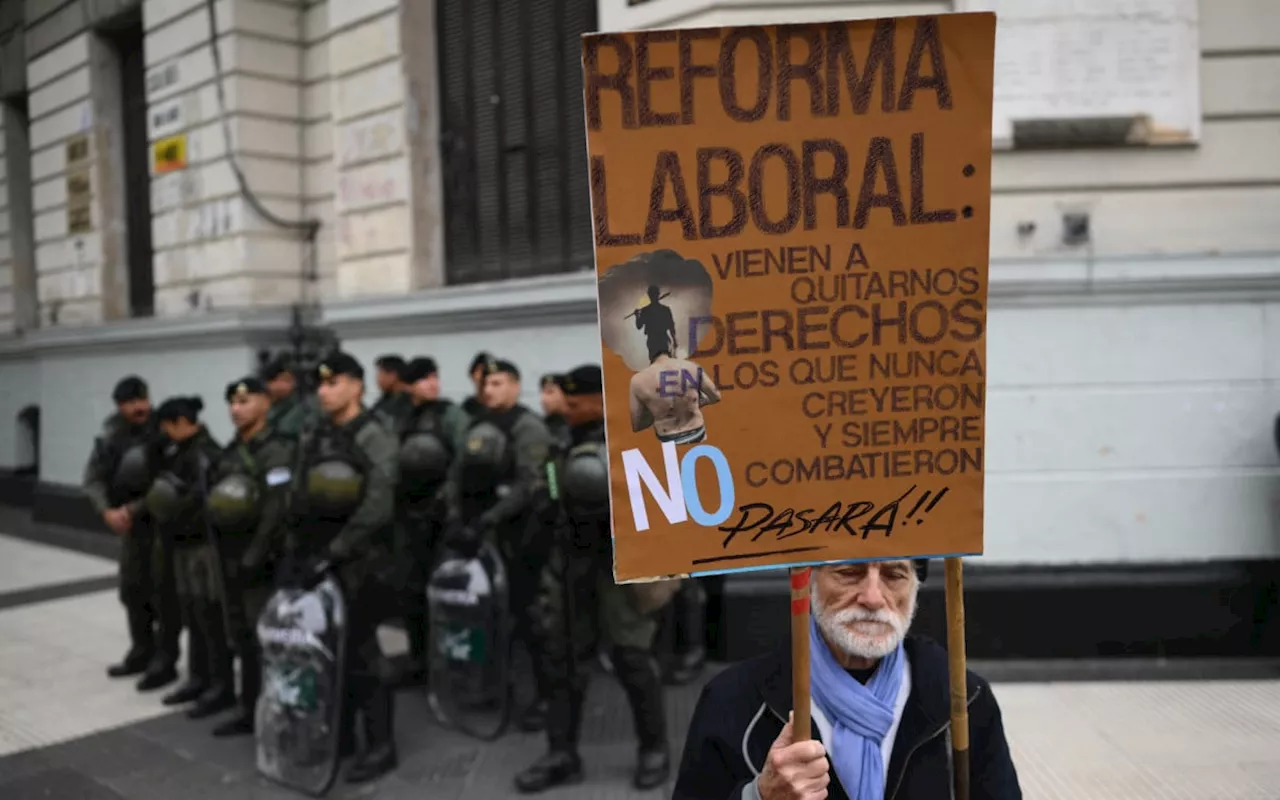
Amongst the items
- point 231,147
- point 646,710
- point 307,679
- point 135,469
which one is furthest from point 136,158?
point 646,710

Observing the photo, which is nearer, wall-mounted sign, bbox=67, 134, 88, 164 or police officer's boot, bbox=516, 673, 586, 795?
police officer's boot, bbox=516, 673, 586, 795

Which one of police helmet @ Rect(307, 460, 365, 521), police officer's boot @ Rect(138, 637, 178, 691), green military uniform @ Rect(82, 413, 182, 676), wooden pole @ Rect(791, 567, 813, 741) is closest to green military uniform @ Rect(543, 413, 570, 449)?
police helmet @ Rect(307, 460, 365, 521)

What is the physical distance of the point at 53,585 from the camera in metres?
9.28

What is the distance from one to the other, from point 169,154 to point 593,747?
30.4ft

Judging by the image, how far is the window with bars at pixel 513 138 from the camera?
27.6 ft

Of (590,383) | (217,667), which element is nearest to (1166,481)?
(590,383)

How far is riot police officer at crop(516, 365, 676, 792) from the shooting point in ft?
14.8

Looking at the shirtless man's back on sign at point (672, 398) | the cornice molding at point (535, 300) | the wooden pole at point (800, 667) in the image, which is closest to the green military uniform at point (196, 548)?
the cornice molding at point (535, 300)

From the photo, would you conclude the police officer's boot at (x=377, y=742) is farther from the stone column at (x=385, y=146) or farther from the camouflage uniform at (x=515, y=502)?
the stone column at (x=385, y=146)

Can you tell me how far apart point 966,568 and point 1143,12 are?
361 cm

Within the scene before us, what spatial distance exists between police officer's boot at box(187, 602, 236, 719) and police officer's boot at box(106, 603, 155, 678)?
115cm

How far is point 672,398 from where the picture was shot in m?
1.85

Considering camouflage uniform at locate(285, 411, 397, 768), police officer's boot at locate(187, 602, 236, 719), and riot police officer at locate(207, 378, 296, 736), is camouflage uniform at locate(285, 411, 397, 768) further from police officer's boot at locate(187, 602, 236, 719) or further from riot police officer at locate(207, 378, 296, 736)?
police officer's boot at locate(187, 602, 236, 719)

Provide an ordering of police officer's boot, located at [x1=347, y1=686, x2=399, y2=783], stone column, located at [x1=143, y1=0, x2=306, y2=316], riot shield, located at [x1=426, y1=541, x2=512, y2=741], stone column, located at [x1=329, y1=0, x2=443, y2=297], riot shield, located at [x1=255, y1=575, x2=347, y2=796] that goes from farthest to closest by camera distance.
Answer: stone column, located at [x1=143, y1=0, x2=306, y2=316]
stone column, located at [x1=329, y1=0, x2=443, y2=297]
riot shield, located at [x1=426, y1=541, x2=512, y2=741]
police officer's boot, located at [x1=347, y1=686, x2=399, y2=783]
riot shield, located at [x1=255, y1=575, x2=347, y2=796]
